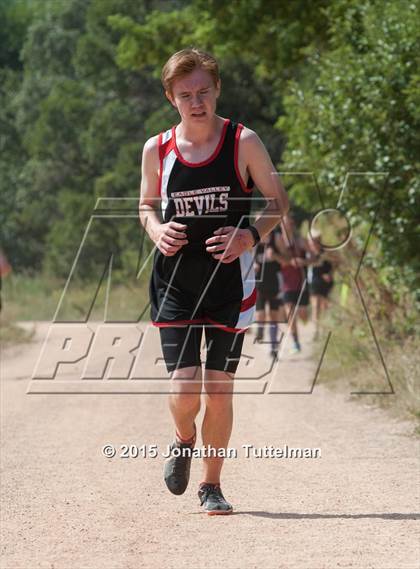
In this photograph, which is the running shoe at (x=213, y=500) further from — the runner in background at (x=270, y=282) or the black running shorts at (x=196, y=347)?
the runner in background at (x=270, y=282)

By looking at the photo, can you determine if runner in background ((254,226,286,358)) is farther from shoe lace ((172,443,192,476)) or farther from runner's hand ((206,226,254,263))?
runner's hand ((206,226,254,263))

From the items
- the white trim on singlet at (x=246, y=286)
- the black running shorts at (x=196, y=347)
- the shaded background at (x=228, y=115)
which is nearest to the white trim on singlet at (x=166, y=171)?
the white trim on singlet at (x=246, y=286)

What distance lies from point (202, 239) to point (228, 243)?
20 cm

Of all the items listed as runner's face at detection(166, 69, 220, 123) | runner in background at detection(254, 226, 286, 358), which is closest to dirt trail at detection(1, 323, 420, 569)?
runner's face at detection(166, 69, 220, 123)

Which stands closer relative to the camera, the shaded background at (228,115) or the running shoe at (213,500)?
the running shoe at (213,500)

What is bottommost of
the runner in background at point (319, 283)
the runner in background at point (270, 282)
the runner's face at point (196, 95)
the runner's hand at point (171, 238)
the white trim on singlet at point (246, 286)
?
the runner in background at point (319, 283)

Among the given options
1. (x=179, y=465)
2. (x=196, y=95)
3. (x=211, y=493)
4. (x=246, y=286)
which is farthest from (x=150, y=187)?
(x=211, y=493)

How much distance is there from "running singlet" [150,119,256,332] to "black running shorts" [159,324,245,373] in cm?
5

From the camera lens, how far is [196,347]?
6.52 metres

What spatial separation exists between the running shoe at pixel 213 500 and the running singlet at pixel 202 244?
2.86 feet

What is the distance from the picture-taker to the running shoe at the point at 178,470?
21.4 feet

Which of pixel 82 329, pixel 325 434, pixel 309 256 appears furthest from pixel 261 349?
pixel 325 434

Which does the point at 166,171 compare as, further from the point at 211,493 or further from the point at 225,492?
the point at 225,492

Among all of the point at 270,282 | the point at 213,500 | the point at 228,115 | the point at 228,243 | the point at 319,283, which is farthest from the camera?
the point at 228,115
